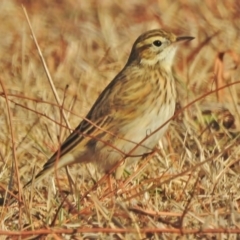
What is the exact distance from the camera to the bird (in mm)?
6641

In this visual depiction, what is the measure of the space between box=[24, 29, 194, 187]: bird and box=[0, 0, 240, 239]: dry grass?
0.13 metres

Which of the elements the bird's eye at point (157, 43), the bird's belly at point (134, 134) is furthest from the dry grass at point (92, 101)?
the bird's eye at point (157, 43)

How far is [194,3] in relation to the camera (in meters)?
10.4

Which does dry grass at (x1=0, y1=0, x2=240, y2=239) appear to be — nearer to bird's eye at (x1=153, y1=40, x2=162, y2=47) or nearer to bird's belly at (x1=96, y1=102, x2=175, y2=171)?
bird's belly at (x1=96, y1=102, x2=175, y2=171)

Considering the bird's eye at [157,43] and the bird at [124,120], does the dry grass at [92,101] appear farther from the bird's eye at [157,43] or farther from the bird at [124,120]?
the bird's eye at [157,43]

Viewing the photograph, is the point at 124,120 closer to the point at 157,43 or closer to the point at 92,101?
the point at 157,43

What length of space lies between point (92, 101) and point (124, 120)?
66.8 inches

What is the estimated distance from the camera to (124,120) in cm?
679

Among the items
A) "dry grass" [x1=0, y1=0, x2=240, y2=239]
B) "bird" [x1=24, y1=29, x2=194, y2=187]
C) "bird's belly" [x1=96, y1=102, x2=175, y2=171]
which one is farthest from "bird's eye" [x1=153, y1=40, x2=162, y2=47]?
"bird's belly" [x1=96, y1=102, x2=175, y2=171]

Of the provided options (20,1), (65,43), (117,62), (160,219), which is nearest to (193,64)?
(117,62)

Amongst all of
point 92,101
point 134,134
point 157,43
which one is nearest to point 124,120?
point 134,134

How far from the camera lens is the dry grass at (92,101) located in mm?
5195

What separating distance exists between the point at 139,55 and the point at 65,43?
2.70 metres

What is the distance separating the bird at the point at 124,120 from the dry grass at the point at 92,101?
0.13 metres
